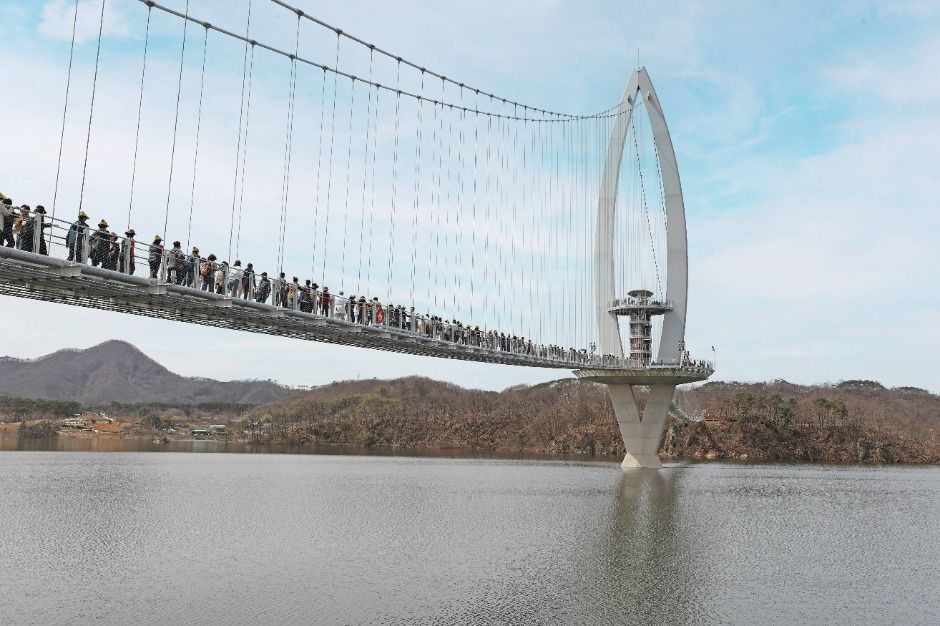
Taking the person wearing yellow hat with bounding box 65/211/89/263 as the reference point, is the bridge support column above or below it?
below

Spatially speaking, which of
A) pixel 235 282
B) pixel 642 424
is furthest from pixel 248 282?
pixel 642 424

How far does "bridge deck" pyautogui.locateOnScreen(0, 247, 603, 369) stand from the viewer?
1825cm

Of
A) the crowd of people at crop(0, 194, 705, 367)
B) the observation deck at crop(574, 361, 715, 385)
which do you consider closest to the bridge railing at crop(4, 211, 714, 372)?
the crowd of people at crop(0, 194, 705, 367)

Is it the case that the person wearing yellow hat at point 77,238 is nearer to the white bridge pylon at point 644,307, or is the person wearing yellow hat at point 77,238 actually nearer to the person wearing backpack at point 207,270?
the person wearing backpack at point 207,270

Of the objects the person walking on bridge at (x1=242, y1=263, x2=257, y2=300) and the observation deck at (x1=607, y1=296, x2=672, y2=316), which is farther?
the observation deck at (x1=607, y1=296, x2=672, y2=316)

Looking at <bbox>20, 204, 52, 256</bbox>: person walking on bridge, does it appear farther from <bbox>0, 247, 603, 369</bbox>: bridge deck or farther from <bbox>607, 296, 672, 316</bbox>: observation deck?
<bbox>607, 296, 672, 316</bbox>: observation deck

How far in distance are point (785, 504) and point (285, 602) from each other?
28197 mm

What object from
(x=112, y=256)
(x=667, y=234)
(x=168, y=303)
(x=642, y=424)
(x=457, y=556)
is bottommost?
(x=457, y=556)

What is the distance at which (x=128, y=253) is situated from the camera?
786 inches

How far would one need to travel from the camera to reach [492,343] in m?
43.3

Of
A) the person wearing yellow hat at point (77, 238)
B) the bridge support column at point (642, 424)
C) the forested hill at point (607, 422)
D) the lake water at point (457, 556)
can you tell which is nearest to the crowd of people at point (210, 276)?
the person wearing yellow hat at point (77, 238)

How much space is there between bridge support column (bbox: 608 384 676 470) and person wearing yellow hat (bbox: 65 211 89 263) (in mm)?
47854

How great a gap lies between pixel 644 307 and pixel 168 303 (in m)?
42.7

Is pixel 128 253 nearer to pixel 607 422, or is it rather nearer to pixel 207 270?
pixel 207 270
